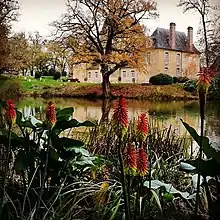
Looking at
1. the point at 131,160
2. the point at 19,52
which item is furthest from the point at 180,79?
the point at 131,160

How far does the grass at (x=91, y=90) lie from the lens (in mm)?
1247

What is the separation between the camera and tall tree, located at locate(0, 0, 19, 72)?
1296 millimetres

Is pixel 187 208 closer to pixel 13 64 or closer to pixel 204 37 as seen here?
pixel 204 37

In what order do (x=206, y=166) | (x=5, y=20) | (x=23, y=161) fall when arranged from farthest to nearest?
(x=5, y=20)
(x=23, y=161)
(x=206, y=166)

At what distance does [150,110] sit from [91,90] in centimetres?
21

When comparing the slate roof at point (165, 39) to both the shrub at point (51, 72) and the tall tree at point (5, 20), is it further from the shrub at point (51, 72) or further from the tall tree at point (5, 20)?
the tall tree at point (5, 20)

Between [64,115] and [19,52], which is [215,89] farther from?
[19,52]

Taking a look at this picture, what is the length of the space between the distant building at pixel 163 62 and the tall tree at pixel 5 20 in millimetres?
240

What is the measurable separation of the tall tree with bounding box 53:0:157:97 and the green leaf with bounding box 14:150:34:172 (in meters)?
0.41

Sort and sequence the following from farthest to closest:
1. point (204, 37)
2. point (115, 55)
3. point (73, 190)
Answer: point (115, 55)
point (204, 37)
point (73, 190)

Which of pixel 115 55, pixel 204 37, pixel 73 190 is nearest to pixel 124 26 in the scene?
pixel 115 55

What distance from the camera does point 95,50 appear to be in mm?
1259

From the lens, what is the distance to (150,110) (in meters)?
1.31

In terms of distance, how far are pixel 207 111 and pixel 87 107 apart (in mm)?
395
